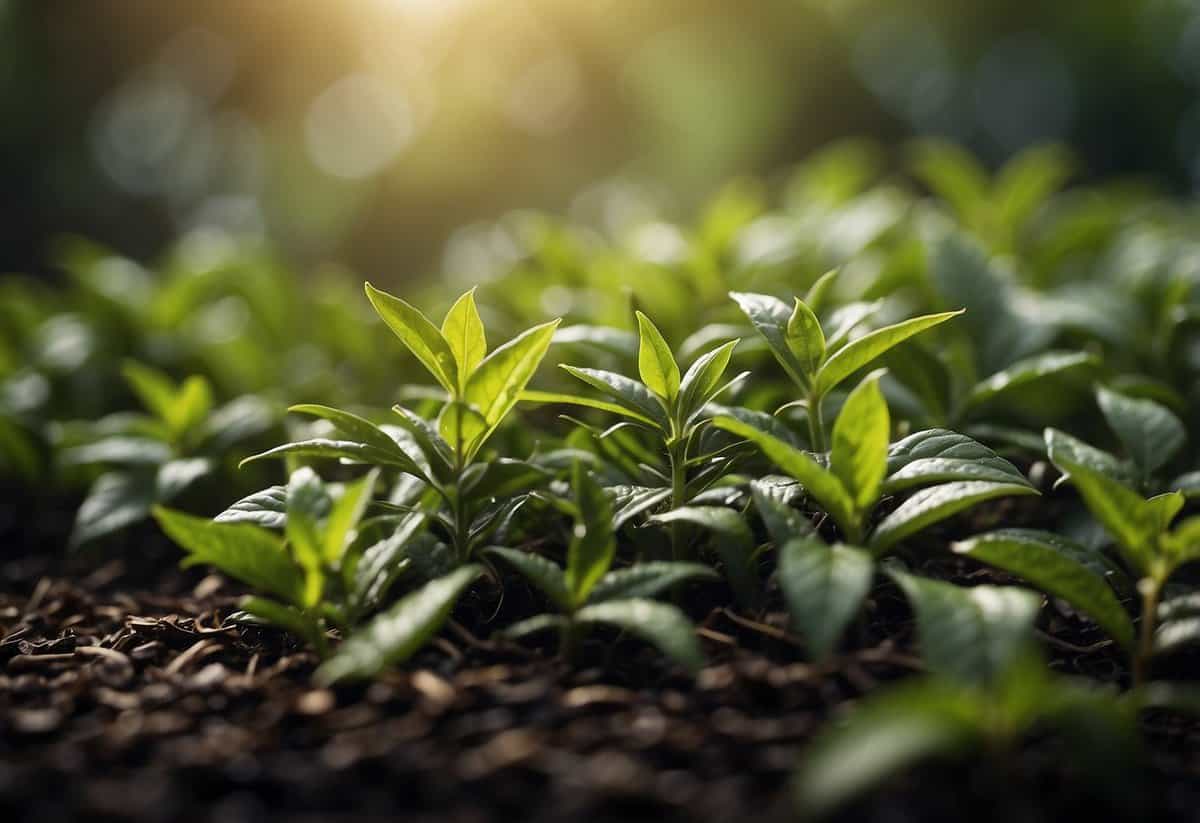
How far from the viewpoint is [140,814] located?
3.21 ft

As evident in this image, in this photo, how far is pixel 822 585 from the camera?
3.59 ft

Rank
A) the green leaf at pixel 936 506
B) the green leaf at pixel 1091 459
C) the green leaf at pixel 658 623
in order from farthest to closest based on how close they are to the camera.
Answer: the green leaf at pixel 1091 459 → the green leaf at pixel 936 506 → the green leaf at pixel 658 623

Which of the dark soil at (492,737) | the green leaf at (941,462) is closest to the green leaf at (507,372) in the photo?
the dark soil at (492,737)

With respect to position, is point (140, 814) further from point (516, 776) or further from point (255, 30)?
point (255, 30)

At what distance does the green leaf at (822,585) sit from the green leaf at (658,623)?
131mm

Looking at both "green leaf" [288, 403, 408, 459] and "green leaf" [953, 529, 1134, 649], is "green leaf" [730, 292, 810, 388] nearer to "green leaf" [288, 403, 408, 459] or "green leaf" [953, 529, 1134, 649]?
"green leaf" [953, 529, 1134, 649]

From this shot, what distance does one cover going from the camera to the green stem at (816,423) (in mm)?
1498

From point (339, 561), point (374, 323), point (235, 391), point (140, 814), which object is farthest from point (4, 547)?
point (140, 814)

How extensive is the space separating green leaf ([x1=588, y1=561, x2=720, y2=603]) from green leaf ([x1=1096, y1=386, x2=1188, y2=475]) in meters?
0.83

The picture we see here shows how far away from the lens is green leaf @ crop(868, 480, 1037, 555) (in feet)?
3.98

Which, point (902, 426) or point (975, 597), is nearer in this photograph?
point (975, 597)

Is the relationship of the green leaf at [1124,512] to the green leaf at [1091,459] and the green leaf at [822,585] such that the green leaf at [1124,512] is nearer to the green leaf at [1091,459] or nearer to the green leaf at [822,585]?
the green leaf at [1091,459]

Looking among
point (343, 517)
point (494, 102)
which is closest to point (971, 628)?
point (343, 517)

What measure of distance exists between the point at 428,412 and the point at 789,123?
7.37 metres
